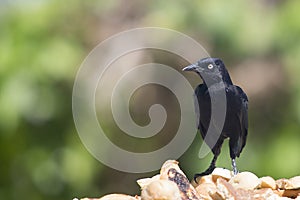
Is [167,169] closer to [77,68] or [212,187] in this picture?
[212,187]

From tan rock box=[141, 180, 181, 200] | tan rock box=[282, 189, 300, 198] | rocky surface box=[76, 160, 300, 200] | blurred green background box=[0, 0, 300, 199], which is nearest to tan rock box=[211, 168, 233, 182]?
rocky surface box=[76, 160, 300, 200]

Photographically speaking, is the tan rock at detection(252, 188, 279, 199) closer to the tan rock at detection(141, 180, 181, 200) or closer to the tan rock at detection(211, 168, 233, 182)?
the tan rock at detection(211, 168, 233, 182)

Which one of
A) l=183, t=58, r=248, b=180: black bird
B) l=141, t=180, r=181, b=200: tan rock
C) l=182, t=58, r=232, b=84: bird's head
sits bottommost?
l=141, t=180, r=181, b=200: tan rock

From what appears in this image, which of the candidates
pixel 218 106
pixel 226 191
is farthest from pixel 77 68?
pixel 226 191

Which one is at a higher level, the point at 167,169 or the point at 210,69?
the point at 210,69

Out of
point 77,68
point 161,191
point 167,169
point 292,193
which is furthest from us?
point 77,68

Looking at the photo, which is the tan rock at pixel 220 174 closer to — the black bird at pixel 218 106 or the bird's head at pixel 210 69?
→ the black bird at pixel 218 106

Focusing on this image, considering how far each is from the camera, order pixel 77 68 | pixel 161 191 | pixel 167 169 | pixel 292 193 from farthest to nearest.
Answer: pixel 77 68 < pixel 292 193 < pixel 167 169 < pixel 161 191
